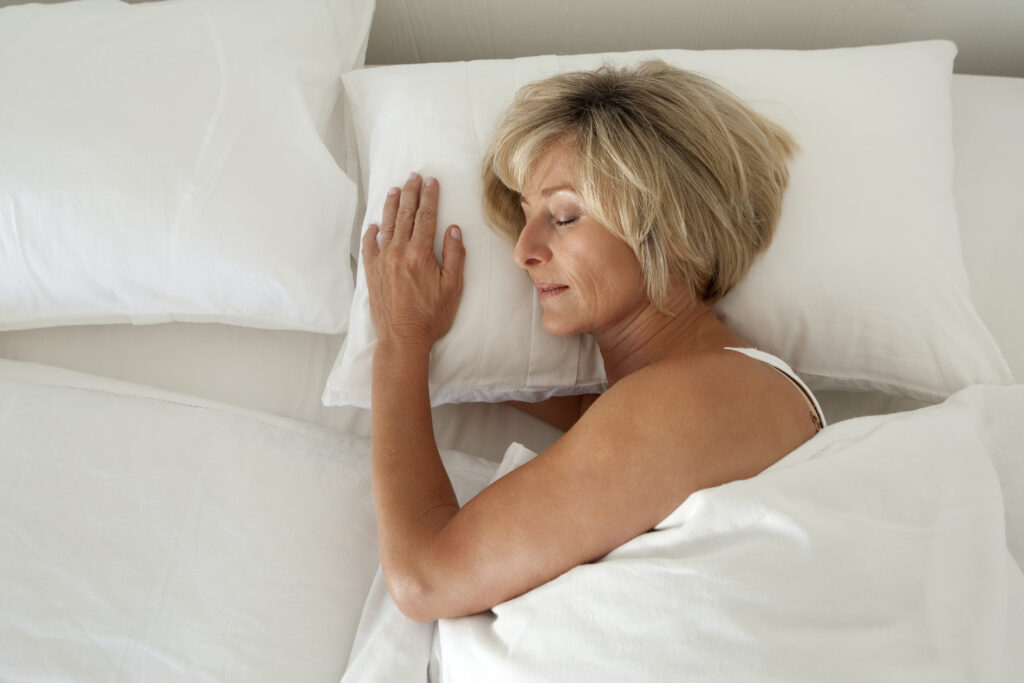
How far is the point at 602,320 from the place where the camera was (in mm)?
980

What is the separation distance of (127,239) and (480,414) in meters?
0.59

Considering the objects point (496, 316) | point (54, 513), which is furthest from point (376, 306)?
point (54, 513)

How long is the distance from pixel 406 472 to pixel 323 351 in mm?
372

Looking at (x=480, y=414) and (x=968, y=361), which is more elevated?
(x=968, y=361)

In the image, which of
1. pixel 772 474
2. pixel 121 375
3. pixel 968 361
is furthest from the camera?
pixel 121 375

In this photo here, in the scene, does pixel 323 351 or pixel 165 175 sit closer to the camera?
pixel 165 175

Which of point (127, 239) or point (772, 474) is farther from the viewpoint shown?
point (127, 239)

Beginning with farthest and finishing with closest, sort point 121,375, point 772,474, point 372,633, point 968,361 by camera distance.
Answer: point 121,375 < point 968,361 < point 372,633 < point 772,474

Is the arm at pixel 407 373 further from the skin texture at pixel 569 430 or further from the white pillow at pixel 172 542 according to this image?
the white pillow at pixel 172 542

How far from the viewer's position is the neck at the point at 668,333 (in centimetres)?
96

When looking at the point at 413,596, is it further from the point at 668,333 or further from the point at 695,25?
the point at 695,25

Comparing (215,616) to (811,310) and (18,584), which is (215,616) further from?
(811,310)

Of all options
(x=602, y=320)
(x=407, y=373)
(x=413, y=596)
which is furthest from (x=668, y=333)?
(x=413, y=596)

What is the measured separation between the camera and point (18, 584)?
83cm
